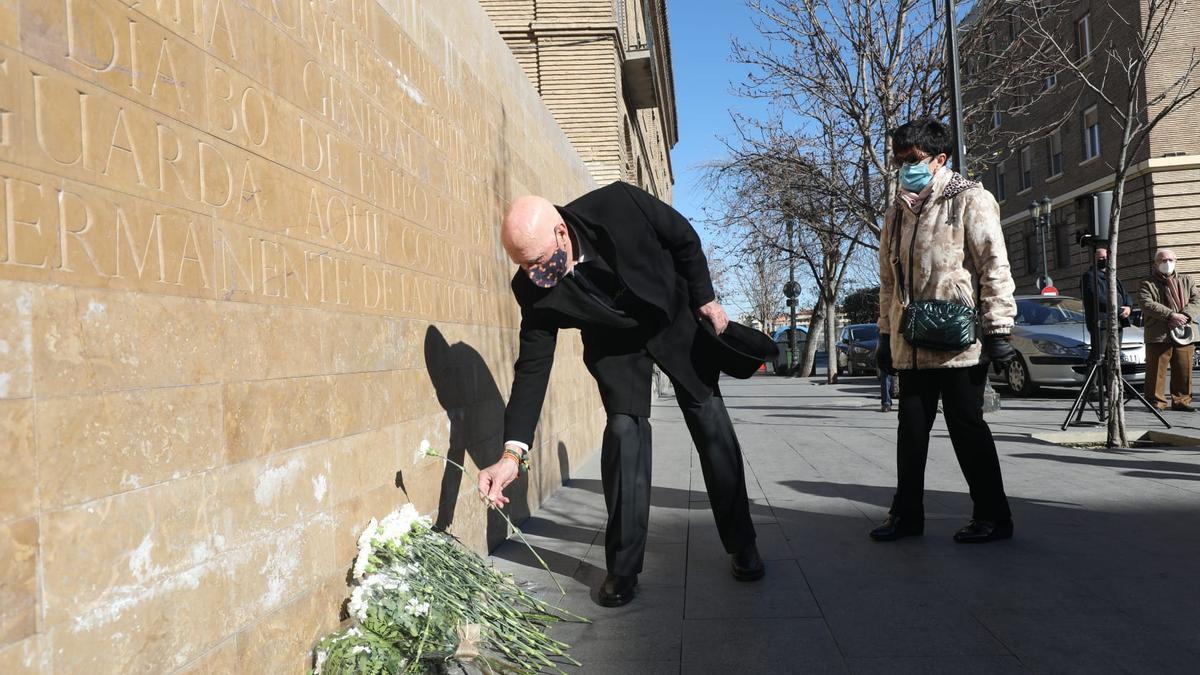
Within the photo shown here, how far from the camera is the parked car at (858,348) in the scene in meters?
27.4

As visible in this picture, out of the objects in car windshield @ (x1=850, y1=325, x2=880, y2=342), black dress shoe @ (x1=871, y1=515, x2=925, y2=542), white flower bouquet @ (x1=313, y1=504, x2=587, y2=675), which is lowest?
black dress shoe @ (x1=871, y1=515, x2=925, y2=542)

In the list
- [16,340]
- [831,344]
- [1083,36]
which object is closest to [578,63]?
[831,344]

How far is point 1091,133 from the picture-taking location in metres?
30.3

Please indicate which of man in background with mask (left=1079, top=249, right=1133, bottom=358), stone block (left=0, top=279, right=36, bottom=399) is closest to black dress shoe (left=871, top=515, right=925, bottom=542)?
stone block (left=0, top=279, right=36, bottom=399)

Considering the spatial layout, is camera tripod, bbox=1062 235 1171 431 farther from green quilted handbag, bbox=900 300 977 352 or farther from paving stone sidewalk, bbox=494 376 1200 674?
green quilted handbag, bbox=900 300 977 352

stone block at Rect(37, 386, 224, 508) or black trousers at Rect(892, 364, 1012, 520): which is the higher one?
stone block at Rect(37, 386, 224, 508)

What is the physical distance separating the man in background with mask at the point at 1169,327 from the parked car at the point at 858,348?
15.4 m

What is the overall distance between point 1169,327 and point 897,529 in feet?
26.0

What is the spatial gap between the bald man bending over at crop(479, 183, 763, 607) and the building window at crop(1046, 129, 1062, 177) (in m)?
→ 33.4

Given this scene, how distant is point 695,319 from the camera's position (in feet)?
12.5

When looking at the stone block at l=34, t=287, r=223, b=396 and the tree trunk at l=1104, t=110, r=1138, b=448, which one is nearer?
the stone block at l=34, t=287, r=223, b=396

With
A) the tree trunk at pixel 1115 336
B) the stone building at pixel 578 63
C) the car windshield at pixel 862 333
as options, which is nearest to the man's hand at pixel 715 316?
the tree trunk at pixel 1115 336

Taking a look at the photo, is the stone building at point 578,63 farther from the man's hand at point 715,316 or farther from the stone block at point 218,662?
the stone block at point 218,662

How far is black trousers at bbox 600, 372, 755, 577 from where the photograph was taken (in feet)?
12.1
